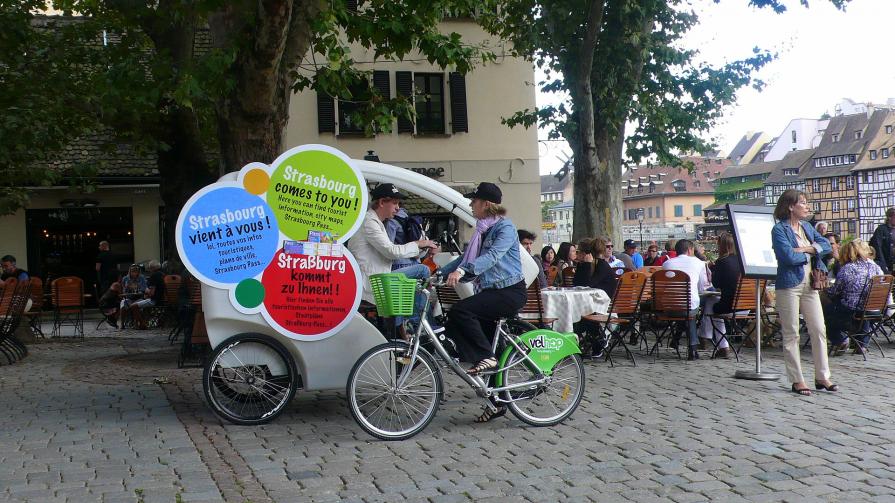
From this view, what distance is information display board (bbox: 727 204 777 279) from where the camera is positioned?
10.0 meters

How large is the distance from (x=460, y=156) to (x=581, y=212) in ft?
31.9

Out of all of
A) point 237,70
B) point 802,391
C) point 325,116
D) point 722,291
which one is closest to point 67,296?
point 237,70

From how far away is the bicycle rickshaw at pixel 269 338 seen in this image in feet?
25.4

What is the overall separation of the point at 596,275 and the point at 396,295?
5.92 metres

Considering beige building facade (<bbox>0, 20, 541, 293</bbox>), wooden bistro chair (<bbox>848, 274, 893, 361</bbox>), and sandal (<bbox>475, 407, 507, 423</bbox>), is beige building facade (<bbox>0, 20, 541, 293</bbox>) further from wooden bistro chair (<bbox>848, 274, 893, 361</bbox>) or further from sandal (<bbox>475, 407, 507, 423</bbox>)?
sandal (<bbox>475, 407, 507, 423</bbox>)

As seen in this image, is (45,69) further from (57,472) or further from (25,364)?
(57,472)

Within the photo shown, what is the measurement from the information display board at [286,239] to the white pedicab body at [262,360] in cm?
10

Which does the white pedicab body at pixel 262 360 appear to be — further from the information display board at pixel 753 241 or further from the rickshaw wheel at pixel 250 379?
the information display board at pixel 753 241

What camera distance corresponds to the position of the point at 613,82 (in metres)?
19.1

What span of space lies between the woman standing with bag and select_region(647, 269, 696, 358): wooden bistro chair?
8.55 feet

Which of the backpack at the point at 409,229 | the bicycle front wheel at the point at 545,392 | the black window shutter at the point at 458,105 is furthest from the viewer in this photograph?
the black window shutter at the point at 458,105

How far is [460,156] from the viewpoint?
28359mm

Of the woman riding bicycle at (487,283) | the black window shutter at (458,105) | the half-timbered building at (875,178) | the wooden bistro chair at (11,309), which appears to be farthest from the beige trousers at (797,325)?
the half-timbered building at (875,178)

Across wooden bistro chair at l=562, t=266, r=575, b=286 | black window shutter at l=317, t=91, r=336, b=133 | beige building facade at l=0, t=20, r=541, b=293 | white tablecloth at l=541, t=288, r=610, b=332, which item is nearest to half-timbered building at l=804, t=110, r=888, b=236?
beige building facade at l=0, t=20, r=541, b=293
